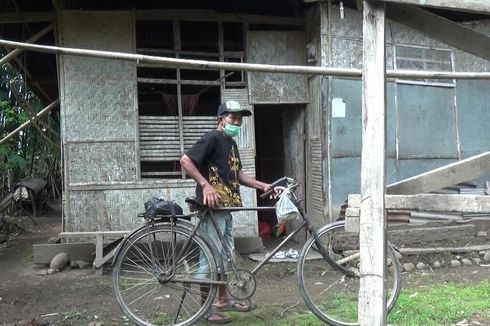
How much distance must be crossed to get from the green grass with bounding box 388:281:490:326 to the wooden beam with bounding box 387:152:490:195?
4.67 feet

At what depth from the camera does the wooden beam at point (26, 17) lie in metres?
6.67

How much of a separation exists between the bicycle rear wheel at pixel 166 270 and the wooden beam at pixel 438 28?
2221mm

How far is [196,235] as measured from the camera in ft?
13.2

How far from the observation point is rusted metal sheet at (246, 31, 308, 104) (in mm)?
7059

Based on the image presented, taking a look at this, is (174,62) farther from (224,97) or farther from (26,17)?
(26,17)

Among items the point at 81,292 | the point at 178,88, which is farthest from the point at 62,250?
the point at 178,88

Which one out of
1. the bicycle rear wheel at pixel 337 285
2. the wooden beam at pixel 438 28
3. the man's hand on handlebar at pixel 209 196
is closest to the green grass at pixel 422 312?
the bicycle rear wheel at pixel 337 285

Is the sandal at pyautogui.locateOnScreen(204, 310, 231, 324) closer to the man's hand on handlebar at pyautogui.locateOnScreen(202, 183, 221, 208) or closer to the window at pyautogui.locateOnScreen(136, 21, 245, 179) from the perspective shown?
the man's hand on handlebar at pyautogui.locateOnScreen(202, 183, 221, 208)

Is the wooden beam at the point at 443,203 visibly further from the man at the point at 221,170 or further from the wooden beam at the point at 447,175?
the man at the point at 221,170

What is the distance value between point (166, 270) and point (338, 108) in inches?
145

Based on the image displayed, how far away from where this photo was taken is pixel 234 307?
432 centimetres

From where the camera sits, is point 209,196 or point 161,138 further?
point 161,138

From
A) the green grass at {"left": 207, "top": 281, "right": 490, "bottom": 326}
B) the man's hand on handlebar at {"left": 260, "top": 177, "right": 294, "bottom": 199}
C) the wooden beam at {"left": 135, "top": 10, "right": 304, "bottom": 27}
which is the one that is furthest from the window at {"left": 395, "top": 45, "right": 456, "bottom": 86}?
the man's hand on handlebar at {"left": 260, "top": 177, "right": 294, "bottom": 199}

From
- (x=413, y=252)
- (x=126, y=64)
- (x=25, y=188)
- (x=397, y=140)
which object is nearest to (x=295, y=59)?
(x=397, y=140)
